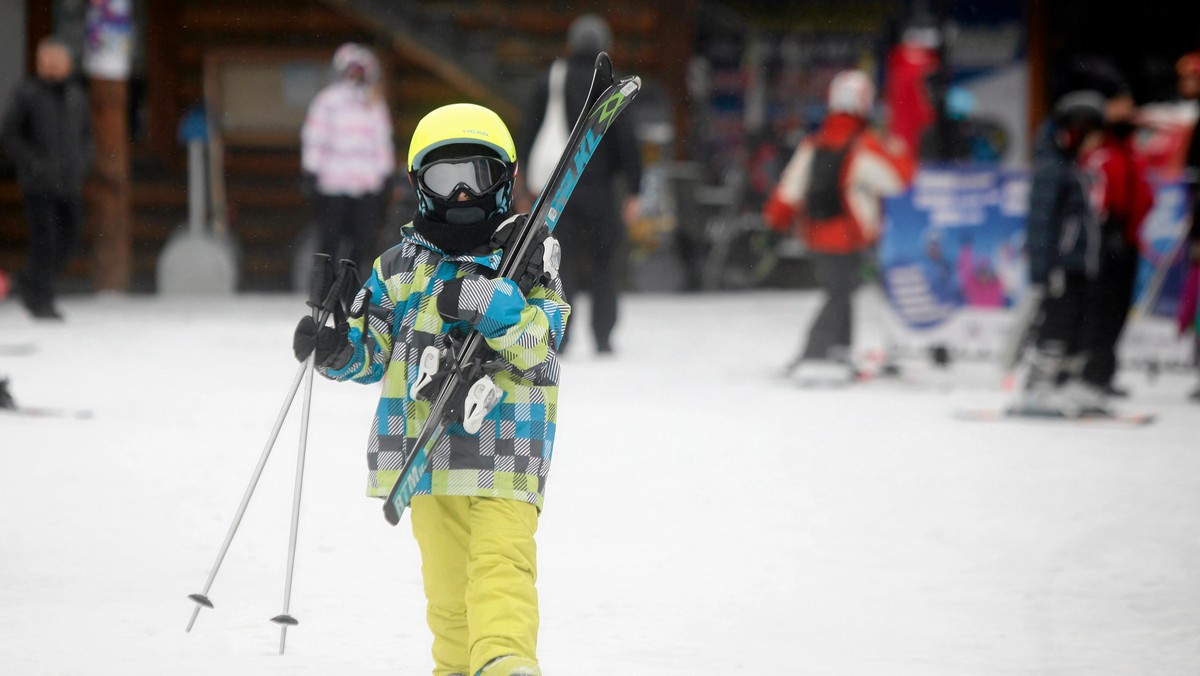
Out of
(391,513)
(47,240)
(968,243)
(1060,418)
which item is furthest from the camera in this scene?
(47,240)

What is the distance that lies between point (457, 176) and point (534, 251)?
23 centimetres

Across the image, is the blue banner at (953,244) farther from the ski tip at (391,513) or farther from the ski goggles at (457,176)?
the ski tip at (391,513)

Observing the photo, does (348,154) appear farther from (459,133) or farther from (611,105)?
(459,133)

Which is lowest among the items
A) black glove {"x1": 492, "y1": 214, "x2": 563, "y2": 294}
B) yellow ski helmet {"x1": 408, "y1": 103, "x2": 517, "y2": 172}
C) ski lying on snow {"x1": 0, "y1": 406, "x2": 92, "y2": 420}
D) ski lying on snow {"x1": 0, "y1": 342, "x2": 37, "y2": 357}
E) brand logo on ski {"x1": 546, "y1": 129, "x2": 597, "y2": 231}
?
ski lying on snow {"x1": 0, "y1": 342, "x2": 37, "y2": 357}

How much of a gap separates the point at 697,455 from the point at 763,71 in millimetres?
13957

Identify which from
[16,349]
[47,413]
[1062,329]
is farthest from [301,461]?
[16,349]

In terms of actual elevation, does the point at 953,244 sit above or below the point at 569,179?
below

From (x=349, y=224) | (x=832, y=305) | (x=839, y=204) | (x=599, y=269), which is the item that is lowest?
(x=832, y=305)

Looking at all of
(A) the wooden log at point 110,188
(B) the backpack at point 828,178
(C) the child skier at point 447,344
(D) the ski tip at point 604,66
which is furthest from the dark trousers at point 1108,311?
(A) the wooden log at point 110,188

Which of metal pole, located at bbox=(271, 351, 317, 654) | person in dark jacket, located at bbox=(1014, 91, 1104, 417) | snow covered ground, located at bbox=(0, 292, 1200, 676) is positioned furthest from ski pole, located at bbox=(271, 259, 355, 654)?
person in dark jacket, located at bbox=(1014, 91, 1104, 417)

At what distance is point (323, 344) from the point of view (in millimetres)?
3662

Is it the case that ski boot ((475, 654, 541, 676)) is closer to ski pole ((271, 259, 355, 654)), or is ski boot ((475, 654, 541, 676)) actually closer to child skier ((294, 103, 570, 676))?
child skier ((294, 103, 570, 676))

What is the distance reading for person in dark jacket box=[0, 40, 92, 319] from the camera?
40.4 ft

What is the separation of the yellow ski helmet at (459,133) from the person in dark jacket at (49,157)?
9169mm
